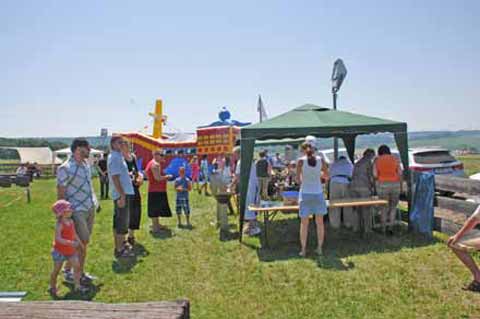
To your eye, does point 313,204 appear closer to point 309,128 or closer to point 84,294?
point 309,128

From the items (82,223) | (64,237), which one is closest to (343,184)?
(82,223)

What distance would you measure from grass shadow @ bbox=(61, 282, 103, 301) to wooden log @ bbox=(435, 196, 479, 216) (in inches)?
210

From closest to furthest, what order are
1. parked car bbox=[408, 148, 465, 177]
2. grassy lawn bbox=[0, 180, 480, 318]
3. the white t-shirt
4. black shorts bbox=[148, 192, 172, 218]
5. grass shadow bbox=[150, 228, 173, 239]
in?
1. grassy lawn bbox=[0, 180, 480, 318]
2. the white t-shirt
3. grass shadow bbox=[150, 228, 173, 239]
4. black shorts bbox=[148, 192, 172, 218]
5. parked car bbox=[408, 148, 465, 177]

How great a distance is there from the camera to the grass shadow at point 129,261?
18.4 feet

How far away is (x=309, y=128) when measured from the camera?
6.80m

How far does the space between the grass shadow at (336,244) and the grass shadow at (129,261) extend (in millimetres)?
1644

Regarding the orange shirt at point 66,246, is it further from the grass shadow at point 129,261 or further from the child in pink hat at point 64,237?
the grass shadow at point 129,261

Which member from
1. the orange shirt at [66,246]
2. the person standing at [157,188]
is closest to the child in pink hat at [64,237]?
the orange shirt at [66,246]

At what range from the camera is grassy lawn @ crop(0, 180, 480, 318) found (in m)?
4.17

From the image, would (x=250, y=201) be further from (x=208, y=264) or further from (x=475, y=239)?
(x=475, y=239)

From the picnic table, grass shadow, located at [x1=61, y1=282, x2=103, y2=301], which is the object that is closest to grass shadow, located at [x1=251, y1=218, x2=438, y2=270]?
the picnic table

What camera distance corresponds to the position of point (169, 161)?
795 inches

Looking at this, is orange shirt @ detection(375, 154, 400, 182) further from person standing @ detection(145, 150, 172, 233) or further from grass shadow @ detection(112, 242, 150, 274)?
grass shadow @ detection(112, 242, 150, 274)

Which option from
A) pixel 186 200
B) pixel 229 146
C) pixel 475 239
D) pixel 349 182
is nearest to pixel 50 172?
pixel 229 146
